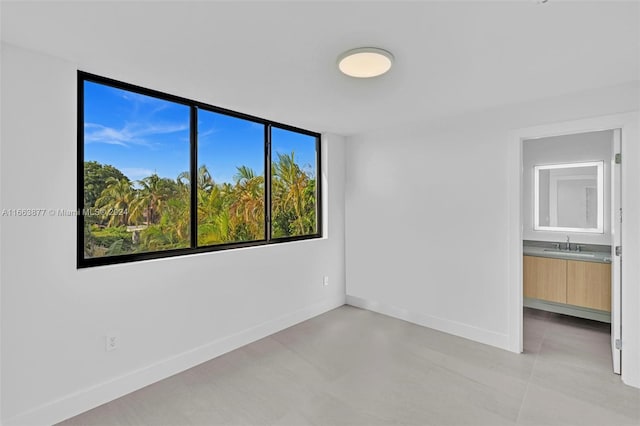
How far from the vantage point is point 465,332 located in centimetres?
345

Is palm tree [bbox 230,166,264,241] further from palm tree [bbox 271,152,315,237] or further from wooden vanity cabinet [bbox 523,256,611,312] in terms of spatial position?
wooden vanity cabinet [bbox 523,256,611,312]

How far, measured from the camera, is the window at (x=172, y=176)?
2.45 metres

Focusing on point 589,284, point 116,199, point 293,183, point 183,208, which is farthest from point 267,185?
point 589,284

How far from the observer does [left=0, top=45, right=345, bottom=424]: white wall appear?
197cm

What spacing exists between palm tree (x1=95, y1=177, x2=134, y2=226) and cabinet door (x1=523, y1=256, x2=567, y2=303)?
171 inches

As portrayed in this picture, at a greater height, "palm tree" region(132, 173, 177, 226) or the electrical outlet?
"palm tree" region(132, 173, 177, 226)

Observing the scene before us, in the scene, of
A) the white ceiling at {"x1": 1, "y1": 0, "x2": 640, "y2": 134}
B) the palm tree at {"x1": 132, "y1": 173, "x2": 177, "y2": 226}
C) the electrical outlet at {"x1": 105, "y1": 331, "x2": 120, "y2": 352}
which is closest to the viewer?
the white ceiling at {"x1": 1, "y1": 0, "x2": 640, "y2": 134}

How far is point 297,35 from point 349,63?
407mm

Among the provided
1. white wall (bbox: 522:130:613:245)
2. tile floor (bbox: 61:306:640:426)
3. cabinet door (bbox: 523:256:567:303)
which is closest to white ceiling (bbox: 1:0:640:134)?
white wall (bbox: 522:130:613:245)

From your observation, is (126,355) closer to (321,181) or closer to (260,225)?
(260,225)

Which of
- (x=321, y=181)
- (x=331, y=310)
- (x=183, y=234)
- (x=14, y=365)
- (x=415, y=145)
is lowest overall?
(x=331, y=310)

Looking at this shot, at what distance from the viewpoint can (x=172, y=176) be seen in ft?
9.52


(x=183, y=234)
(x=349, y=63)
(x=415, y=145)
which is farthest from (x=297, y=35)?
(x=415, y=145)

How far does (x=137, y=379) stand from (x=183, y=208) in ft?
4.68
